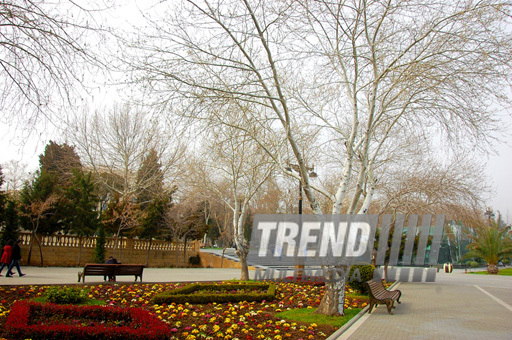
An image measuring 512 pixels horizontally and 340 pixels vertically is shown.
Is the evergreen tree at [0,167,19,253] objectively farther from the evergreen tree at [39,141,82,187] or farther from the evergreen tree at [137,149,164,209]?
the evergreen tree at [137,149,164,209]

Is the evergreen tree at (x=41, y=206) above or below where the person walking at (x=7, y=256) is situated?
above

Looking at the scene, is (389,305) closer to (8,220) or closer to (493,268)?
(8,220)

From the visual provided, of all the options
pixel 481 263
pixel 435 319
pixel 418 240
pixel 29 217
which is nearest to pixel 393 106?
pixel 435 319

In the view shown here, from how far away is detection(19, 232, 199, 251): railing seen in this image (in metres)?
24.5

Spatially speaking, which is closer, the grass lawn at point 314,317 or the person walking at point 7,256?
the grass lawn at point 314,317

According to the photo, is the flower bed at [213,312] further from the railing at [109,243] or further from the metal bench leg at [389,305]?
the railing at [109,243]

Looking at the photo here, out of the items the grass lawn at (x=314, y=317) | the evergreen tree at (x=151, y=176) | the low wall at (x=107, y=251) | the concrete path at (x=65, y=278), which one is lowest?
the low wall at (x=107, y=251)

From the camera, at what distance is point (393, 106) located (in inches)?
499

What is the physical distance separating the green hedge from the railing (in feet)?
50.4

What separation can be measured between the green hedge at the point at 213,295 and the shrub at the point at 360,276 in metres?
2.86

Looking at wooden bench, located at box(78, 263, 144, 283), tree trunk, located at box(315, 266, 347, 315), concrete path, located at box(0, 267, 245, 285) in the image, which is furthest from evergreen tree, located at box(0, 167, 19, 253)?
tree trunk, located at box(315, 266, 347, 315)

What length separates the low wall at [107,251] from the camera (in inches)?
942

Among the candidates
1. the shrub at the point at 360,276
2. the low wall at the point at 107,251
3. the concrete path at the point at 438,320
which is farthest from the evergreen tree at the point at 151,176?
the concrete path at the point at 438,320

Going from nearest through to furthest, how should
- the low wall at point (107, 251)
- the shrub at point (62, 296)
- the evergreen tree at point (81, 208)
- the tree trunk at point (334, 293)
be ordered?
the shrub at point (62, 296)
the tree trunk at point (334, 293)
the low wall at point (107, 251)
the evergreen tree at point (81, 208)
